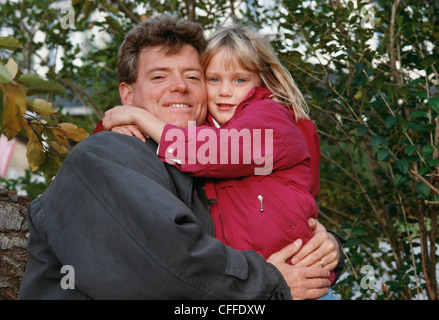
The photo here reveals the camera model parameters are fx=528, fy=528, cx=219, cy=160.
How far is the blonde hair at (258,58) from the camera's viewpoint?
9.26ft

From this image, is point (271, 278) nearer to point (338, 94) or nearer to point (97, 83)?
point (338, 94)

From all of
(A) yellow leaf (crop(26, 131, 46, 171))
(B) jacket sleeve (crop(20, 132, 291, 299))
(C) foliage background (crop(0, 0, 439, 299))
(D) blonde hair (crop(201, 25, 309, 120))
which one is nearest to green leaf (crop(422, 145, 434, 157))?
(C) foliage background (crop(0, 0, 439, 299))

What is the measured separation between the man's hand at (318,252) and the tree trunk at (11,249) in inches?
52.2

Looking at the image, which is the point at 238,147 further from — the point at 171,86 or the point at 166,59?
the point at 166,59

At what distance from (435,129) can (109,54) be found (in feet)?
9.43

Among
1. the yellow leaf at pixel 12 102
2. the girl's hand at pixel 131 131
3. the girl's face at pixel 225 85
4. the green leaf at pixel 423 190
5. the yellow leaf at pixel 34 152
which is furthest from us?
the green leaf at pixel 423 190

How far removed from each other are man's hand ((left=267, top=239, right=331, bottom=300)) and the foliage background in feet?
3.96

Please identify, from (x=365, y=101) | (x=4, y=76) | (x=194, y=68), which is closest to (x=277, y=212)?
(x=194, y=68)

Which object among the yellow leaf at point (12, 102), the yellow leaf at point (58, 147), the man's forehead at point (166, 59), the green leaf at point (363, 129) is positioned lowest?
the green leaf at point (363, 129)

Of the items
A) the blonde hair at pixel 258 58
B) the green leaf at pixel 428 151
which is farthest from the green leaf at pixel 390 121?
the blonde hair at pixel 258 58

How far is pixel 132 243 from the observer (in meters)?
1.81

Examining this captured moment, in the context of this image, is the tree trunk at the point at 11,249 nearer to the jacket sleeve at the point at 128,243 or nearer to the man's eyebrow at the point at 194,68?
the jacket sleeve at the point at 128,243
